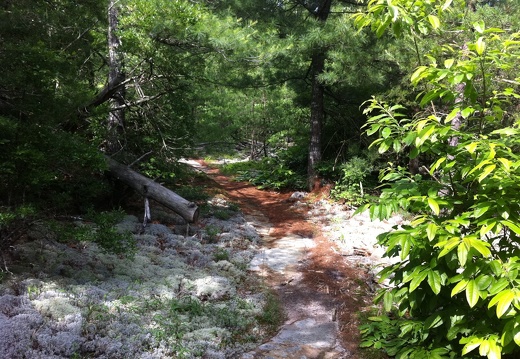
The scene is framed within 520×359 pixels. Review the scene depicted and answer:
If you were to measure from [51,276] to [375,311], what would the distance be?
4.35 metres

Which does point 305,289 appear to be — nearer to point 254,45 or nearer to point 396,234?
point 396,234

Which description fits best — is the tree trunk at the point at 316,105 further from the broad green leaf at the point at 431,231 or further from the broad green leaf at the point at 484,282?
the broad green leaf at the point at 484,282

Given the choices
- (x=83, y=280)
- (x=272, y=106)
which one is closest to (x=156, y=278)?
(x=83, y=280)

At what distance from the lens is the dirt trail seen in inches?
175

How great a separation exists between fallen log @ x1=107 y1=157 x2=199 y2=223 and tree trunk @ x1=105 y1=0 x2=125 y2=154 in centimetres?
72

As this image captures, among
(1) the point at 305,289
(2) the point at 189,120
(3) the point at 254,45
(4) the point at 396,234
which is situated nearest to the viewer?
(4) the point at 396,234

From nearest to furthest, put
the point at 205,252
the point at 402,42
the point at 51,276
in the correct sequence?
the point at 51,276 < the point at 205,252 < the point at 402,42

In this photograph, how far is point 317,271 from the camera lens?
6738mm

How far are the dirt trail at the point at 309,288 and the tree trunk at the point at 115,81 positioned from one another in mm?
4134

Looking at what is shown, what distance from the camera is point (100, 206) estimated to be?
862cm

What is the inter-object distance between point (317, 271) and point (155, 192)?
392 cm

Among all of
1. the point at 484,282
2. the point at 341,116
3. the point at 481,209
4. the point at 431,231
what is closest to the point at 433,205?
the point at 431,231

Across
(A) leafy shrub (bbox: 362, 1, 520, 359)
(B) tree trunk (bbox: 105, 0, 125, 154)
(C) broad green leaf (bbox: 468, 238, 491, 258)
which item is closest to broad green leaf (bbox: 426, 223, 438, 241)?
(A) leafy shrub (bbox: 362, 1, 520, 359)

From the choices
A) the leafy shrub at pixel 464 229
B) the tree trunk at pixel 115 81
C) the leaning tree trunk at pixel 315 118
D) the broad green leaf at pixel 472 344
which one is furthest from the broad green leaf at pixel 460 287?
the leaning tree trunk at pixel 315 118
